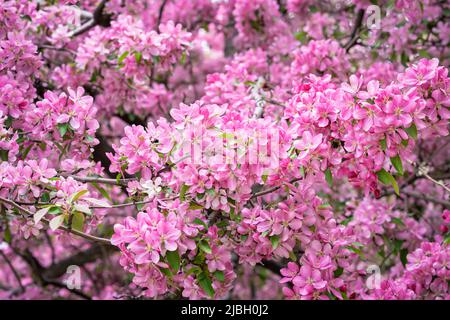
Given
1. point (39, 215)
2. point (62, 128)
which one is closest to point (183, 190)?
point (39, 215)

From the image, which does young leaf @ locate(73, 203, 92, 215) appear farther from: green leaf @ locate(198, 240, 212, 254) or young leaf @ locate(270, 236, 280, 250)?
young leaf @ locate(270, 236, 280, 250)

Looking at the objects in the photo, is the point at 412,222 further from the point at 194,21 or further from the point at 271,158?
the point at 194,21

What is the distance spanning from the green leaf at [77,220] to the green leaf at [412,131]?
37.6 inches

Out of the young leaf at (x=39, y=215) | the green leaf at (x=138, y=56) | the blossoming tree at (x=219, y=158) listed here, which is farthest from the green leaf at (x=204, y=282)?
the green leaf at (x=138, y=56)

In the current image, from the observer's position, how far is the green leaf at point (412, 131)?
1487 millimetres

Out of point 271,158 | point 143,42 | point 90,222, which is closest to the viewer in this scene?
point 271,158

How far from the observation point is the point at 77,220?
1.50 m

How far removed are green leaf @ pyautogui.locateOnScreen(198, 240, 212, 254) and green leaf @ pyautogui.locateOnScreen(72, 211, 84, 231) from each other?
0.34m

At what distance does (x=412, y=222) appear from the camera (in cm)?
252

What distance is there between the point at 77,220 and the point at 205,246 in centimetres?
37

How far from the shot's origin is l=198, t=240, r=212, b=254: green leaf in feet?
4.94

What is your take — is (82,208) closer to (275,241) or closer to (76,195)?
(76,195)
